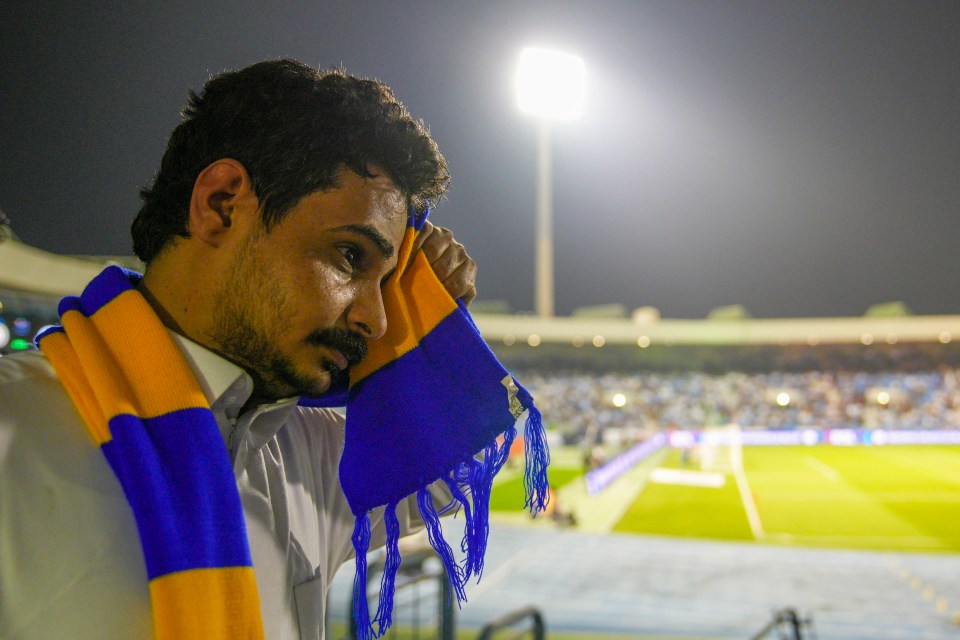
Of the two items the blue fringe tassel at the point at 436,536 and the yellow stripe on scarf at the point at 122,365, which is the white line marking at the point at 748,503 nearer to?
the blue fringe tassel at the point at 436,536

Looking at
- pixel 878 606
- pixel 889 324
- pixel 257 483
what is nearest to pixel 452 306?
pixel 257 483

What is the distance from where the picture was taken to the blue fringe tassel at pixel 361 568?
1346mm

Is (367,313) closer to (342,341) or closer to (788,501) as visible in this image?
(342,341)

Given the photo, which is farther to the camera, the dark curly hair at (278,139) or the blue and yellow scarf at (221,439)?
the dark curly hair at (278,139)

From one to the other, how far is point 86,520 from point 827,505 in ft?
61.0

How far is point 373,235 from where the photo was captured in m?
1.18

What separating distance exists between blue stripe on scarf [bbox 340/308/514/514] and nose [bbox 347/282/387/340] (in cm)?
24

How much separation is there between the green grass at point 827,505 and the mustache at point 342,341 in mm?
13292

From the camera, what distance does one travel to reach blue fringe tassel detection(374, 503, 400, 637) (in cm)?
138

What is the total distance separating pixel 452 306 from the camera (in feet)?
4.69

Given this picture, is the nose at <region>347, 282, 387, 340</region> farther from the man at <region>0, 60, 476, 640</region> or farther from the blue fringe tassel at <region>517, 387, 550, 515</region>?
the blue fringe tassel at <region>517, 387, 550, 515</region>

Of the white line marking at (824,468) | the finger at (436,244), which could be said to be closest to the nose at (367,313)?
the finger at (436,244)

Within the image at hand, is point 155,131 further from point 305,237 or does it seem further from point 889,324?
point 889,324

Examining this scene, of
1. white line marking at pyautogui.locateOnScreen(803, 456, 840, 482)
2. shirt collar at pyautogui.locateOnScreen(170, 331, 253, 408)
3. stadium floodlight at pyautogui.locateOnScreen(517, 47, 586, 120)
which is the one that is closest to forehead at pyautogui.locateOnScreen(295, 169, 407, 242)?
shirt collar at pyautogui.locateOnScreen(170, 331, 253, 408)
